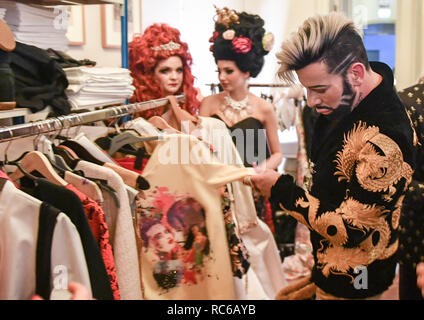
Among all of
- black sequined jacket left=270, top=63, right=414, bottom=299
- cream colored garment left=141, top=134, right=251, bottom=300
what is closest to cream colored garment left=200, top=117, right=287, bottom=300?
cream colored garment left=141, top=134, right=251, bottom=300

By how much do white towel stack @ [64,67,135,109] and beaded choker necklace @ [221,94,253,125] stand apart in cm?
61

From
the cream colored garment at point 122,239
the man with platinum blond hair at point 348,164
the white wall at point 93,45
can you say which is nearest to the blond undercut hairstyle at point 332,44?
the man with platinum blond hair at point 348,164

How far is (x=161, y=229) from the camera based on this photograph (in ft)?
4.35

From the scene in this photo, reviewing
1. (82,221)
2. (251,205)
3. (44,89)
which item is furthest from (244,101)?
(82,221)

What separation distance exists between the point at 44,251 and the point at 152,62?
4.50ft

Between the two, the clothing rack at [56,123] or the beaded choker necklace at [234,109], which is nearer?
the clothing rack at [56,123]

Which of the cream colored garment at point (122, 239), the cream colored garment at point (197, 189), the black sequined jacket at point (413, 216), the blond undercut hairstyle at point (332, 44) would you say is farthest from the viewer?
the black sequined jacket at point (413, 216)

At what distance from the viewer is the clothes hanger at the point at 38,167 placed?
994 mm

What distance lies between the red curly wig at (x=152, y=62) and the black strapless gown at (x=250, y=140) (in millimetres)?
183

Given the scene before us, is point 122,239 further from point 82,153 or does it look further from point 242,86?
point 242,86

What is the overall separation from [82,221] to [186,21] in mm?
1991

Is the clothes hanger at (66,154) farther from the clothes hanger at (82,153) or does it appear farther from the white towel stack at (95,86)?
the white towel stack at (95,86)

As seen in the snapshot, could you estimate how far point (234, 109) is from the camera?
2.16 meters

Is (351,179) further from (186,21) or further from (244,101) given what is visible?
(186,21)
